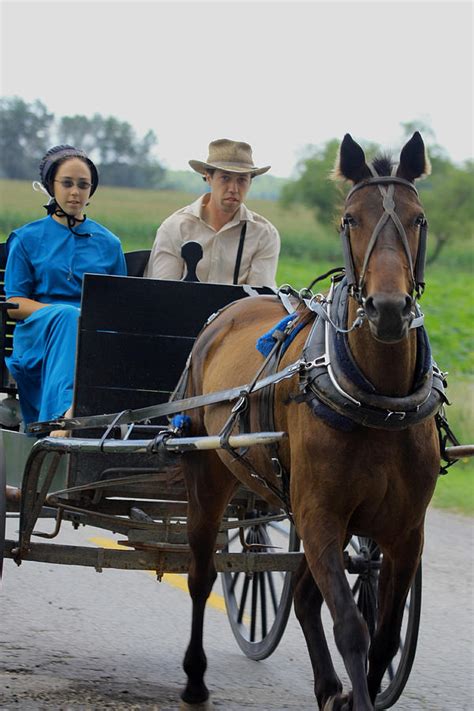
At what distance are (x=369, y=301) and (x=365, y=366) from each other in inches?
16.5

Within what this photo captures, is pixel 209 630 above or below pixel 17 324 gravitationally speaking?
below

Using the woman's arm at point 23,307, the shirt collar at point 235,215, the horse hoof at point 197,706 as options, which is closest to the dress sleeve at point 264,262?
the shirt collar at point 235,215

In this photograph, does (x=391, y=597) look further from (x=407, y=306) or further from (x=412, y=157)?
(x=412, y=157)

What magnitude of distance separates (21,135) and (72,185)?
29.6 metres

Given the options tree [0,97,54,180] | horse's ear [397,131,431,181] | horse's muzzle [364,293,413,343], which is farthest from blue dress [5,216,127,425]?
tree [0,97,54,180]

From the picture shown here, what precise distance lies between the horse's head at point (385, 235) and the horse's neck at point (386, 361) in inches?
7.3

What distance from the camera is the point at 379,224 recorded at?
3836 mm

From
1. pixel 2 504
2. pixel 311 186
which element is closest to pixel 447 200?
pixel 311 186

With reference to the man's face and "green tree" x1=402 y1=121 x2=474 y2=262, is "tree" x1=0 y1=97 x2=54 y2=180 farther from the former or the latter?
the man's face

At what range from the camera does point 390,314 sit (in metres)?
3.64

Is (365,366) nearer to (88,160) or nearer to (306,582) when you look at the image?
(306,582)

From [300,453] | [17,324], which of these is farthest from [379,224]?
[17,324]

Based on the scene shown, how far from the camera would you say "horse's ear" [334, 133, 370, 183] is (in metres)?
4.05

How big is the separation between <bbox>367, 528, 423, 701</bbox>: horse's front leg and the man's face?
2587 mm
